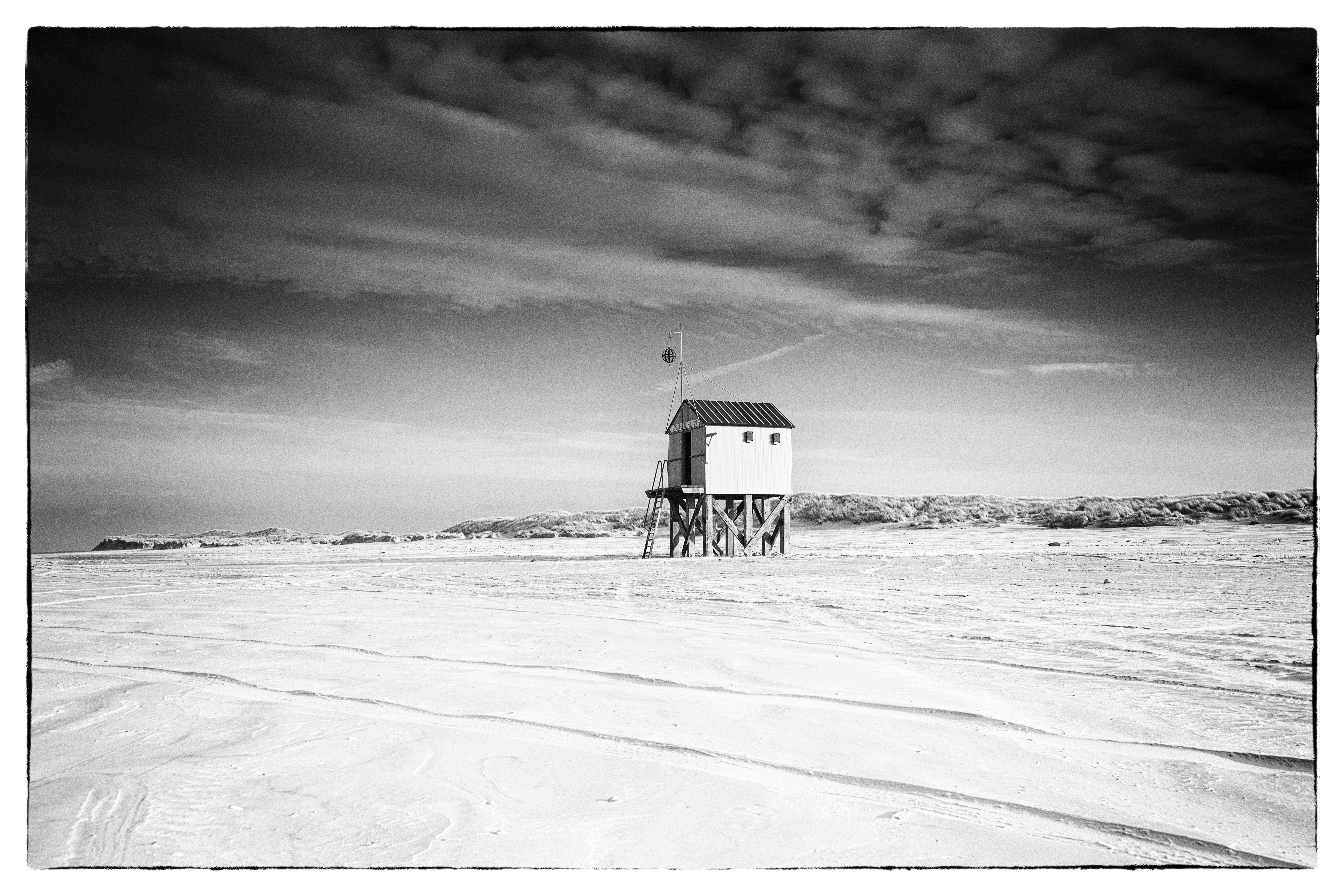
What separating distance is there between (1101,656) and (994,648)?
800 millimetres

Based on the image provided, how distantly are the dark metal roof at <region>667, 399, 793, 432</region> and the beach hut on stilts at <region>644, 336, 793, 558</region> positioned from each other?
0.06 feet

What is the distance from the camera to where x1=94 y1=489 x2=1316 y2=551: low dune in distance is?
2914cm

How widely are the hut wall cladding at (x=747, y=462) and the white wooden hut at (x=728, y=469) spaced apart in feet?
0.05

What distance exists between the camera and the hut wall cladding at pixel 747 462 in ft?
71.5

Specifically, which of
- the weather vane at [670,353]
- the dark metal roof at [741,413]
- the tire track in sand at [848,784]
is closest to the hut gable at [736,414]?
the dark metal roof at [741,413]

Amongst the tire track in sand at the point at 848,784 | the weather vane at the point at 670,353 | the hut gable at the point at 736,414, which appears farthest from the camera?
the hut gable at the point at 736,414

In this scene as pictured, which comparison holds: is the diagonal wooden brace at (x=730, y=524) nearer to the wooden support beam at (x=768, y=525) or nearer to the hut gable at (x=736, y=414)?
the wooden support beam at (x=768, y=525)

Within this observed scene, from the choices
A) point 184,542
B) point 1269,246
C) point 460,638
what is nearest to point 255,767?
point 460,638

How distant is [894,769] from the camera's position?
3842 millimetres

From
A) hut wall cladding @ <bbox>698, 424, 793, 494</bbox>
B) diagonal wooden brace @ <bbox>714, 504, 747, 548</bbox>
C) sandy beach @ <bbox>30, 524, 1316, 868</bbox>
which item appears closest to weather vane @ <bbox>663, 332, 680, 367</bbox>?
hut wall cladding @ <bbox>698, 424, 793, 494</bbox>

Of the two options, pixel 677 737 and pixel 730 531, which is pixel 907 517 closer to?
pixel 730 531

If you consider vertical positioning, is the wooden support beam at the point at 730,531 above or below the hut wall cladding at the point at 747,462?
below

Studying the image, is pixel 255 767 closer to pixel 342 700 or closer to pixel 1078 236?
pixel 342 700

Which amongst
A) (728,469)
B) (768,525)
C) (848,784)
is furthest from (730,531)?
(848,784)
